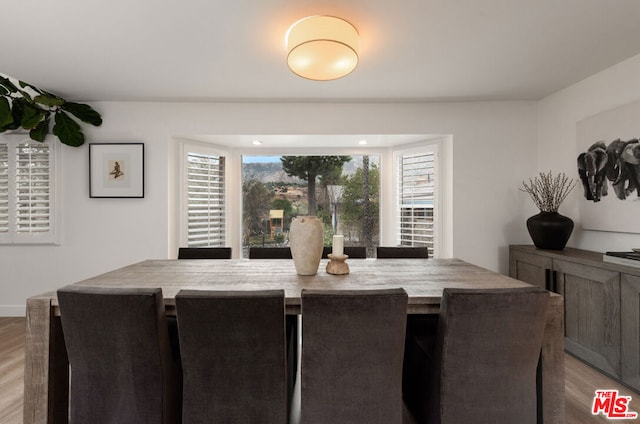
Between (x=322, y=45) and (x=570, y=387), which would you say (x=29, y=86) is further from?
(x=570, y=387)

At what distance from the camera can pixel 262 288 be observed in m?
1.52

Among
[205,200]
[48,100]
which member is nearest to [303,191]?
[205,200]

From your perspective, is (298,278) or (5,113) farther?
(5,113)

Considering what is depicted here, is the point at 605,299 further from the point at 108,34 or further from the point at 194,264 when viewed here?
the point at 108,34

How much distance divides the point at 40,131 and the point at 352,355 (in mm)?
3967

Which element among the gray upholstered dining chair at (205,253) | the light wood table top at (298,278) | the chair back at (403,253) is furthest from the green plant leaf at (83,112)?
the chair back at (403,253)

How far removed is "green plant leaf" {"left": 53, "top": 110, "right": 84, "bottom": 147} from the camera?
10.3 ft

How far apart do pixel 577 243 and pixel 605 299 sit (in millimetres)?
904

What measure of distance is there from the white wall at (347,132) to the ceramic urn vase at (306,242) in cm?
184

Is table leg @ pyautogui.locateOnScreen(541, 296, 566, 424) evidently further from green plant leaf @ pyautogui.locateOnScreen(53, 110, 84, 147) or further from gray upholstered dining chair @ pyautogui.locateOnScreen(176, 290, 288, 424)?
green plant leaf @ pyautogui.locateOnScreen(53, 110, 84, 147)

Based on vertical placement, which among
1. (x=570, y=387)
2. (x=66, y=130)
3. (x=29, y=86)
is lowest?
(x=570, y=387)

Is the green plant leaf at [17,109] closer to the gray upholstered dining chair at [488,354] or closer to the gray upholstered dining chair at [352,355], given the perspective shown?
the gray upholstered dining chair at [352,355]

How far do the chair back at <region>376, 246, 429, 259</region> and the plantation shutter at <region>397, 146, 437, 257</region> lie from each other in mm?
1082

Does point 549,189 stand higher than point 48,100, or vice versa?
point 48,100
